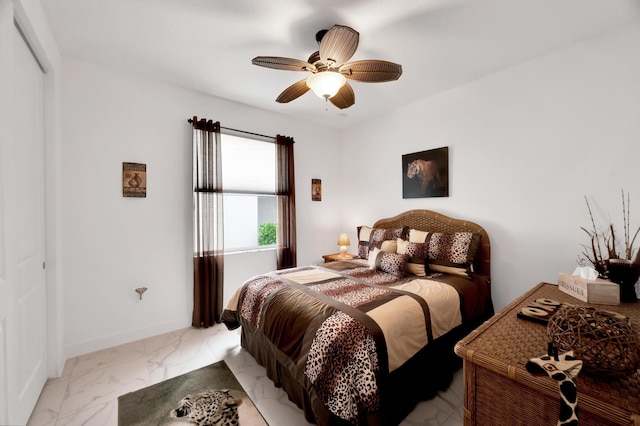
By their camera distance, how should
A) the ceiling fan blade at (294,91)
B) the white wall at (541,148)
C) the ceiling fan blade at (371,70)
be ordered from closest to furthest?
the ceiling fan blade at (371,70) < the white wall at (541,148) < the ceiling fan blade at (294,91)

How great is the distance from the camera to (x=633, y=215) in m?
2.03

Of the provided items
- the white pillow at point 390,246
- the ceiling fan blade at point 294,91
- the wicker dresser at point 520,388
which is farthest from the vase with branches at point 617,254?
the ceiling fan blade at point 294,91

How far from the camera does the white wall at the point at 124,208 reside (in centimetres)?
245

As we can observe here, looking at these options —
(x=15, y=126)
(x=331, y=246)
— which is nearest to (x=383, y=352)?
(x=15, y=126)

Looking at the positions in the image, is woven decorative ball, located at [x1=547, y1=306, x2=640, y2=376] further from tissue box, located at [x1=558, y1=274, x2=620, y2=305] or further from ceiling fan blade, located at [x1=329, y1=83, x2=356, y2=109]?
ceiling fan blade, located at [x1=329, y1=83, x2=356, y2=109]

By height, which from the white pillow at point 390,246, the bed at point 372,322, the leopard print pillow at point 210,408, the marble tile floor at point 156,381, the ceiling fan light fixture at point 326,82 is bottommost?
the marble tile floor at point 156,381

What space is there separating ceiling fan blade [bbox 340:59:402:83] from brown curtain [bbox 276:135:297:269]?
1.82m

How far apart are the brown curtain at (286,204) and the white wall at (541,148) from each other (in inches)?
68.6

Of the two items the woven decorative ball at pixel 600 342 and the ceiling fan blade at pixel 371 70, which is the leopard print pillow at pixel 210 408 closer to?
the woven decorative ball at pixel 600 342

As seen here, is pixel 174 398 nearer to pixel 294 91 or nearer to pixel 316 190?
pixel 294 91

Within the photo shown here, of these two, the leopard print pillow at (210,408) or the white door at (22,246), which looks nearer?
the white door at (22,246)

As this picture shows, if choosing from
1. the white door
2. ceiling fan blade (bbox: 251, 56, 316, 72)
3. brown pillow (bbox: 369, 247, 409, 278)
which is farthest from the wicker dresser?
the white door

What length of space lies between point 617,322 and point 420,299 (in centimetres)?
118

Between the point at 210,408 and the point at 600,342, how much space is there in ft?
6.77
